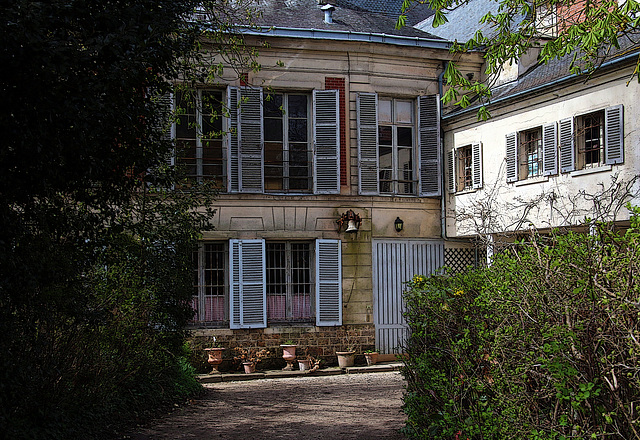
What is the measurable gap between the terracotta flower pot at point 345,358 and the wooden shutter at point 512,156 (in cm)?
458

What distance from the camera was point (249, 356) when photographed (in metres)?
12.9

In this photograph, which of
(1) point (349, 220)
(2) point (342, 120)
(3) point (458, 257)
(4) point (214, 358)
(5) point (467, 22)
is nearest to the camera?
(4) point (214, 358)

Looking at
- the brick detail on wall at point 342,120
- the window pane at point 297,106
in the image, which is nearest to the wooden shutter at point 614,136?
the brick detail on wall at point 342,120

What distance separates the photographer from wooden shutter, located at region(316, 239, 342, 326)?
13344 mm

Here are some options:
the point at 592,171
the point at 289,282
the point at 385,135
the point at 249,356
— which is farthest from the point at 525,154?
the point at 249,356

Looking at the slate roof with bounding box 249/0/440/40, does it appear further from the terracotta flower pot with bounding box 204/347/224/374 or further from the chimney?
the terracotta flower pot with bounding box 204/347/224/374

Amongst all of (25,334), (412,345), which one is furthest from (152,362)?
(412,345)

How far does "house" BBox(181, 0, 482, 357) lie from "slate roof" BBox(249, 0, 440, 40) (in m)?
0.07

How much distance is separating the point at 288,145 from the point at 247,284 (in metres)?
2.95

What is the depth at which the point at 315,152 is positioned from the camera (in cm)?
1346

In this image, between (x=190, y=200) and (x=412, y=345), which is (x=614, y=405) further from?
(x=190, y=200)

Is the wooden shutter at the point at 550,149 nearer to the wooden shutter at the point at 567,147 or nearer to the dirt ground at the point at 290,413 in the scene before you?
the wooden shutter at the point at 567,147

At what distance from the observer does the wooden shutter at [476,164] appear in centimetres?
1326

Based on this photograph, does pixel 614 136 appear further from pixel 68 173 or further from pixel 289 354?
pixel 68 173
